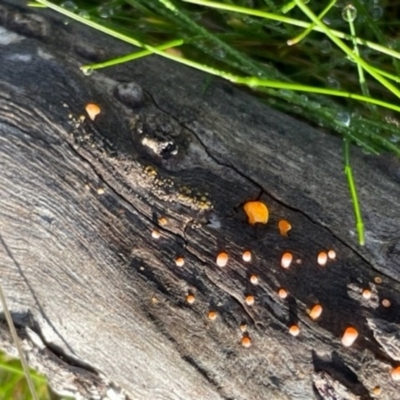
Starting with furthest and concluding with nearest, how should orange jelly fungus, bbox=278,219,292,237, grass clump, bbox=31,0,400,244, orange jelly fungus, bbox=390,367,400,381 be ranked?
grass clump, bbox=31,0,400,244
orange jelly fungus, bbox=278,219,292,237
orange jelly fungus, bbox=390,367,400,381

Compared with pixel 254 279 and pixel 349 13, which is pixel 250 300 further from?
pixel 349 13

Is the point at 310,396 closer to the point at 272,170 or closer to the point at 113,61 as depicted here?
the point at 272,170

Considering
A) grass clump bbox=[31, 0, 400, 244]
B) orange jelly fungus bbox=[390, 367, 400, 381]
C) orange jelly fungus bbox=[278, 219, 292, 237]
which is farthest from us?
grass clump bbox=[31, 0, 400, 244]

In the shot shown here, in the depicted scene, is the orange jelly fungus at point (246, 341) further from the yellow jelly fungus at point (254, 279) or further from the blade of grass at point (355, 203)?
the blade of grass at point (355, 203)

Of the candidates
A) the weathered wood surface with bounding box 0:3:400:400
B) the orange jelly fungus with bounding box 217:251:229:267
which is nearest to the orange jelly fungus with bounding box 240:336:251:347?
the weathered wood surface with bounding box 0:3:400:400

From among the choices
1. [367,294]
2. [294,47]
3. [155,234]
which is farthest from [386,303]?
[294,47]

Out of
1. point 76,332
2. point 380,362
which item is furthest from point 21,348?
point 380,362

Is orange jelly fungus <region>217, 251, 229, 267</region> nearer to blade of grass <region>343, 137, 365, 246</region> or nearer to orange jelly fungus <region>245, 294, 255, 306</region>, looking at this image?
orange jelly fungus <region>245, 294, 255, 306</region>

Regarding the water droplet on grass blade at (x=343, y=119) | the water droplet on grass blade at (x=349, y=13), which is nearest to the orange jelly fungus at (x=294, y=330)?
the water droplet on grass blade at (x=343, y=119)
